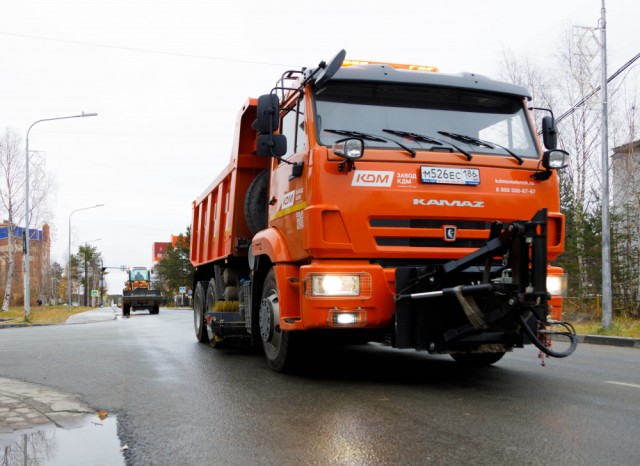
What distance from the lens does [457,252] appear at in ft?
19.5

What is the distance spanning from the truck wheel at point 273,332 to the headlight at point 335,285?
1.10 m

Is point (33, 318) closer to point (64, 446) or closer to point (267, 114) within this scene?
point (267, 114)

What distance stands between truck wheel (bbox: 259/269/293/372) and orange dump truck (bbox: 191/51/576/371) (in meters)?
0.02

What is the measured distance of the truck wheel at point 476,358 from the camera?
7.27 meters

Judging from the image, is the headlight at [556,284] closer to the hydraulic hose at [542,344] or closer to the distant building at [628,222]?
the hydraulic hose at [542,344]

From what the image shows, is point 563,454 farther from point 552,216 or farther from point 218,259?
point 218,259

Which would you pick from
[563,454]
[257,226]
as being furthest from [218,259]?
[563,454]

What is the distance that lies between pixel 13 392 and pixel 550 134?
19.6 ft

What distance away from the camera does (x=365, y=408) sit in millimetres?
4973

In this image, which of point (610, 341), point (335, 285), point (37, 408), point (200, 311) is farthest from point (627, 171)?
point (37, 408)

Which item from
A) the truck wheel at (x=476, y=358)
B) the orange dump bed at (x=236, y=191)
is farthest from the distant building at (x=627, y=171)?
the truck wheel at (x=476, y=358)

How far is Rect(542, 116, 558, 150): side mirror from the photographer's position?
6.76 meters

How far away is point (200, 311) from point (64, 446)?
7749 millimetres

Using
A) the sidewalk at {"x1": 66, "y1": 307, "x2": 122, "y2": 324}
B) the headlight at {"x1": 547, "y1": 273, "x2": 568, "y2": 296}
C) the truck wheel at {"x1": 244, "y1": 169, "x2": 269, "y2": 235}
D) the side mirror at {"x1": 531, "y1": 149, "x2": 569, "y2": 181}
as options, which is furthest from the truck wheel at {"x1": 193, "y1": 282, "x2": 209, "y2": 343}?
the sidewalk at {"x1": 66, "y1": 307, "x2": 122, "y2": 324}
